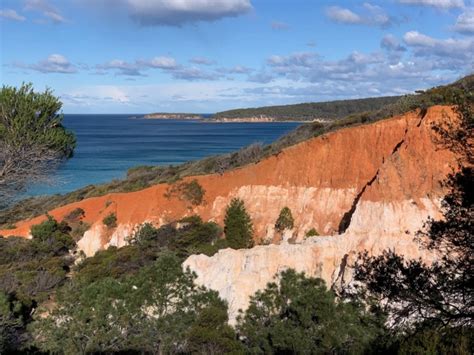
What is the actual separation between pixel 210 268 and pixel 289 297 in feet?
23.1

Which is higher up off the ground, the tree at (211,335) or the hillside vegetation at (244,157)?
the hillside vegetation at (244,157)

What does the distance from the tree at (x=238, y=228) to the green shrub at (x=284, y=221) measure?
6.05 ft

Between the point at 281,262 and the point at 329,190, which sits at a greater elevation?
the point at 329,190

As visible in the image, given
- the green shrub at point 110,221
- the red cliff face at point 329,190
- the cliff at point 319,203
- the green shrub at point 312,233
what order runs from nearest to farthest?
the cliff at point 319,203 → the red cliff face at point 329,190 → the green shrub at point 312,233 → the green shrub at point 110,221

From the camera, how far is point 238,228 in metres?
30.2

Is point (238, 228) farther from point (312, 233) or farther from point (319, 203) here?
point (319, 203)

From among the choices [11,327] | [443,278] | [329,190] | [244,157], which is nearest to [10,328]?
[11,327]

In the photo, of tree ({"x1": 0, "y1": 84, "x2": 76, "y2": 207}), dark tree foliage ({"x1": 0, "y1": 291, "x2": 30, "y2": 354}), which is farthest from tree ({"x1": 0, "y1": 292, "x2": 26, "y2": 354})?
tree ({"x1": 0, "y1": 84, "x2": 76, "y2": 207})

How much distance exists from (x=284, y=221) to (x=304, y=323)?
16277 mm

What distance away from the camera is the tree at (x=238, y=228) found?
29.8 m

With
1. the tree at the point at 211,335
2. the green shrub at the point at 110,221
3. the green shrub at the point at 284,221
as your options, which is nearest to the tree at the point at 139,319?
the tree at the point at 211,335

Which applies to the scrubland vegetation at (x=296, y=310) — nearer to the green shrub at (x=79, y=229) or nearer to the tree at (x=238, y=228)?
the green shrub at (x=79, y=229)

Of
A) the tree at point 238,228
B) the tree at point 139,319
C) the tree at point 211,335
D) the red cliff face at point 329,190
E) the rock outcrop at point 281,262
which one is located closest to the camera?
the tree at point 211,335

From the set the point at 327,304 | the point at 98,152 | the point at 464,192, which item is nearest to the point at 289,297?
the point at 327,304
